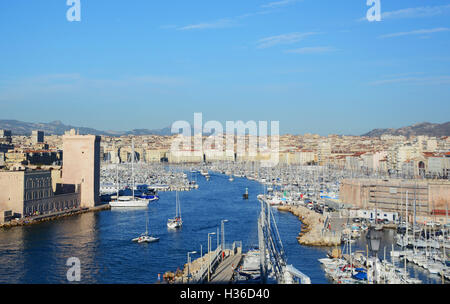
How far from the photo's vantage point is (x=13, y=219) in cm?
1188

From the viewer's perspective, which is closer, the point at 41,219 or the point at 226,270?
the point at 226,270

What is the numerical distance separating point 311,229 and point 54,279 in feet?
19.6

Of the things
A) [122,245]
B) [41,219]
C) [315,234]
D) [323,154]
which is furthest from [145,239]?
[323,154]

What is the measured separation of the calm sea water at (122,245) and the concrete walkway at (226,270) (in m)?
0.85

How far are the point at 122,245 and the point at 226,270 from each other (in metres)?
3.41

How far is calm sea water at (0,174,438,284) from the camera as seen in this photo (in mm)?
7102

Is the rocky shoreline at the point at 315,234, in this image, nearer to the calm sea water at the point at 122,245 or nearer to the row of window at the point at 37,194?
the calm sea water at the point at 122,245

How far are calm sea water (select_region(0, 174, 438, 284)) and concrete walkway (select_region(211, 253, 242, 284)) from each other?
85 cm

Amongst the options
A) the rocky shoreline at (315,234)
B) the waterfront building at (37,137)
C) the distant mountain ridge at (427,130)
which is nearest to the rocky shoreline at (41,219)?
the rocky shoreline at (315,234)

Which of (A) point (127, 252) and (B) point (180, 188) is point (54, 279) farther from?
(B) point (180, 188)

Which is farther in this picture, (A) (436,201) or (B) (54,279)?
(A) (436,201)

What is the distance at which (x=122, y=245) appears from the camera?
9.43m

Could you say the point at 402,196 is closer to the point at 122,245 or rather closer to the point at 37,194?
the point at 122,245
